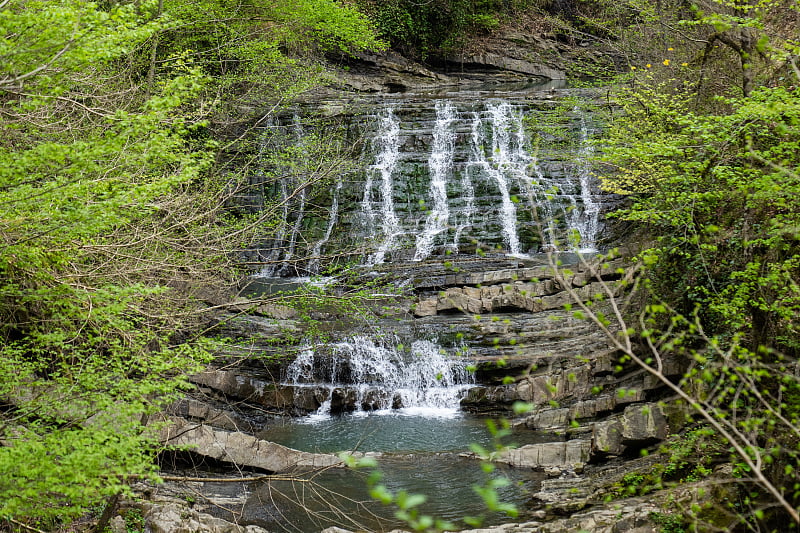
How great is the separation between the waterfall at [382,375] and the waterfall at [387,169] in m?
4.64

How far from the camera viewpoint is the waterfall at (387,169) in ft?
60.5

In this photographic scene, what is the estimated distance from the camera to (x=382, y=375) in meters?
13.1

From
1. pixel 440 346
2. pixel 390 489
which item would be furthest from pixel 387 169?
pixel 390 489

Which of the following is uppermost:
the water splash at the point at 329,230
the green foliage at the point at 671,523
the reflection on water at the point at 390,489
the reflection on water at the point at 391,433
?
the water splash at the point at 329,230

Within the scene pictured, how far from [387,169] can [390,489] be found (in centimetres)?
1292

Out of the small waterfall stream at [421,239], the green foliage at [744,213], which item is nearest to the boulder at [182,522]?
the small waterfall stream at [421,239]

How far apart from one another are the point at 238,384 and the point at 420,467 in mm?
4724

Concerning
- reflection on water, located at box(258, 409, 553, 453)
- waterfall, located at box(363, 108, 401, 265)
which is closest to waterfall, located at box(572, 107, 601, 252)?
waterfall, located at box(363, 108, 401, 265)

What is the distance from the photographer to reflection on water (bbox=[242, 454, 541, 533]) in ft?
26.3

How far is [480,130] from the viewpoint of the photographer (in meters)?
20.9

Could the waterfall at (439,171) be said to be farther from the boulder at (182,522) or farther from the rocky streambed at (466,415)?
the boulder at (182,522)

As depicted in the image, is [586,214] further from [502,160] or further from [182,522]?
[182,522]

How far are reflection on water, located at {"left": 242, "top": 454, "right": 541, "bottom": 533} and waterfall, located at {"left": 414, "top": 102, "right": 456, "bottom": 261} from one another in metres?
8.30

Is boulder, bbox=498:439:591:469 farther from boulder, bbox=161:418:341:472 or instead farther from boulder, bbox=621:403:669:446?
boulder, bbox=161:418:341:472
